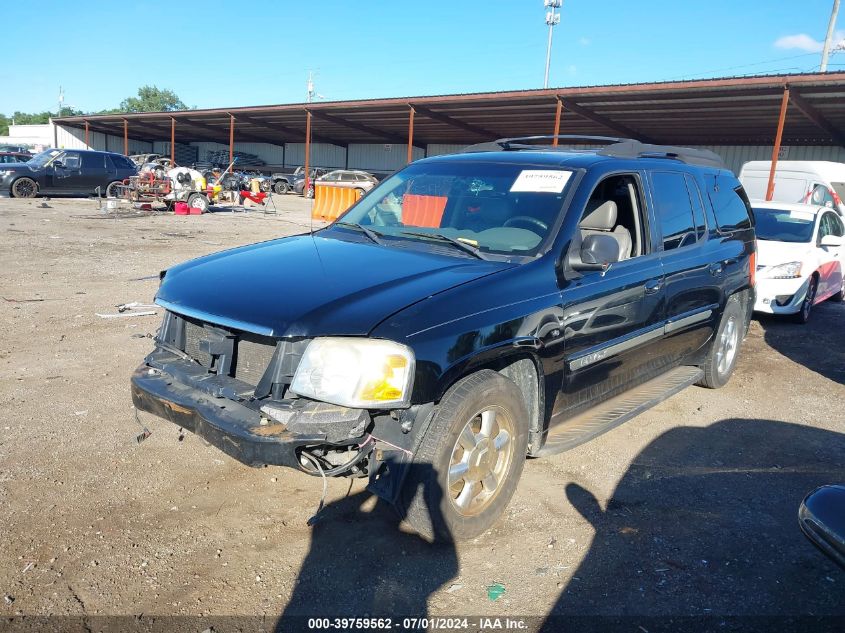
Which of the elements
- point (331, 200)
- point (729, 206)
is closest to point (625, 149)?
point (729, 206)

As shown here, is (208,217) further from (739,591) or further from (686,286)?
(739,591)

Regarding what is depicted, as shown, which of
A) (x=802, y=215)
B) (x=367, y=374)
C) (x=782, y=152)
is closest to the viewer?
(x=367, y=374)

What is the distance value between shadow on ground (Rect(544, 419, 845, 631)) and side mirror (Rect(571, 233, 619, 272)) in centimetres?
133

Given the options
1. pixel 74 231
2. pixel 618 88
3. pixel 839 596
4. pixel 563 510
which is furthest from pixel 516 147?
pixel 618 88

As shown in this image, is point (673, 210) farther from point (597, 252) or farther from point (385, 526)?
point (385, 526)

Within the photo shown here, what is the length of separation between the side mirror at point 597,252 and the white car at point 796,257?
5.66m

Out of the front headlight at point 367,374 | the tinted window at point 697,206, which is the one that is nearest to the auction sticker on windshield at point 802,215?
the tinted window at point 697,206

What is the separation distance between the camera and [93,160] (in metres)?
21.4

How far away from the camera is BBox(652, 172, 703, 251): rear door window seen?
14.6 feet

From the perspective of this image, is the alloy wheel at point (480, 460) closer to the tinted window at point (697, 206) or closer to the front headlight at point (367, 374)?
the front headlight at point (367, 374)

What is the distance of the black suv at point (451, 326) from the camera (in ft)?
9.07

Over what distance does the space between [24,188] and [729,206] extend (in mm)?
22344

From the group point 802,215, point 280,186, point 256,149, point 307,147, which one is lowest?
point 802,215

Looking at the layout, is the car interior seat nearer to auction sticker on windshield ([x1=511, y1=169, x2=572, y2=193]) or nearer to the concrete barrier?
auction sticker on windshield ([x1=511, y1=169, x2=572, y2=193])
